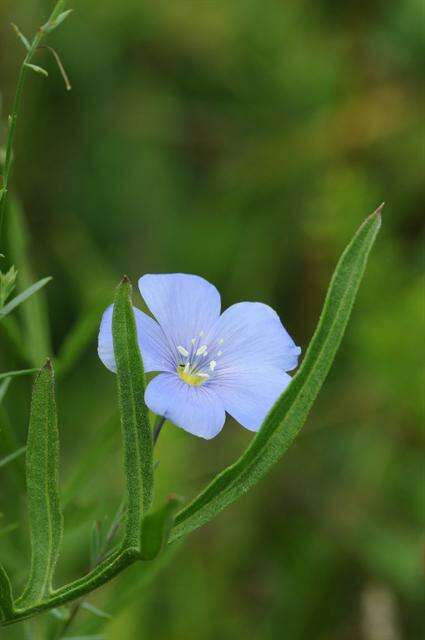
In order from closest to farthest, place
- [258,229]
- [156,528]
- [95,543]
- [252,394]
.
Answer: [156,528]
[252,394]
[95,543]
[258,229]

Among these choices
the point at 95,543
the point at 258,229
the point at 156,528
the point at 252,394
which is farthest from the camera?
the point at 258,229

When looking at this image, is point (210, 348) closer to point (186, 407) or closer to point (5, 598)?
point (186, 407)

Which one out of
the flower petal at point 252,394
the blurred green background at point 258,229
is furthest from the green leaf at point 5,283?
the blurred green background at point 258,229

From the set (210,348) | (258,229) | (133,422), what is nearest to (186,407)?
(133,422)

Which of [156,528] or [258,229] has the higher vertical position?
[156,528]

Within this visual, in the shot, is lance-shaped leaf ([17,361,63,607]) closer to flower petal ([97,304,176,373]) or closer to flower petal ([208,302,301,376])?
flower petal ([97,304,176,373])

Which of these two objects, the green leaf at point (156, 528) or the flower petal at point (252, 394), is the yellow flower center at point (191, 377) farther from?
the green leaf at point (156, 528)
